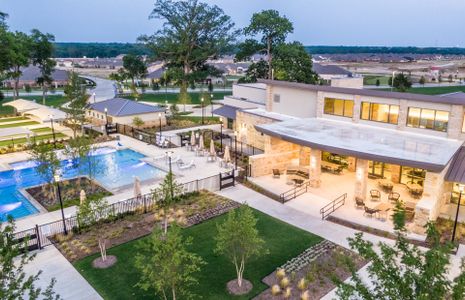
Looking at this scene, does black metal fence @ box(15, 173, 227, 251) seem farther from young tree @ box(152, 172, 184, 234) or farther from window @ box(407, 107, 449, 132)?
window @ box(407, 107, 449, 132)

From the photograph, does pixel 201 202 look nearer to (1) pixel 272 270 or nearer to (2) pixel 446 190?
(1) pixel 272 270

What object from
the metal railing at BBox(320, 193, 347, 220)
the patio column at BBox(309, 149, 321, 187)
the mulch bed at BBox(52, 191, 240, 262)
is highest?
the patio column at BBox(309, 149, 321, 187)

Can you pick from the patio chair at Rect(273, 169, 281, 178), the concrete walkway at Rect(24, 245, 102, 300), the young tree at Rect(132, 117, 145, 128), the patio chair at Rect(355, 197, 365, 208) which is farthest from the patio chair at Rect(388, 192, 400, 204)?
the young tree at Rect(132, 117, 145, 128)

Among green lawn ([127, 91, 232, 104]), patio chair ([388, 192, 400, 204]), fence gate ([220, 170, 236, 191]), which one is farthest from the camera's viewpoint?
green lawn ([127, 91, 232, 104])

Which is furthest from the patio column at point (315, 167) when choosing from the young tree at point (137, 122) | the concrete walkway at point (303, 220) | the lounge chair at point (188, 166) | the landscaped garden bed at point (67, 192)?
the young tree at point (137, 122)

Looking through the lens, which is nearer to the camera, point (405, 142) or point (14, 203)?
point (405, 142)

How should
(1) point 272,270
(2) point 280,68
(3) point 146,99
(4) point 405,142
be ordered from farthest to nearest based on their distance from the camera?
(3) point 146,99 < (2) point 280,68 < (4) point 405,142 < (1) point 272,270

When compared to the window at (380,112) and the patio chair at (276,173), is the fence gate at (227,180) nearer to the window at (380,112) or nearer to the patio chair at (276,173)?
the patio chair at (276,173)

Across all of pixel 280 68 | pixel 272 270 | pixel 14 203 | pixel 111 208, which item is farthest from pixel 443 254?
pixel 280 68
